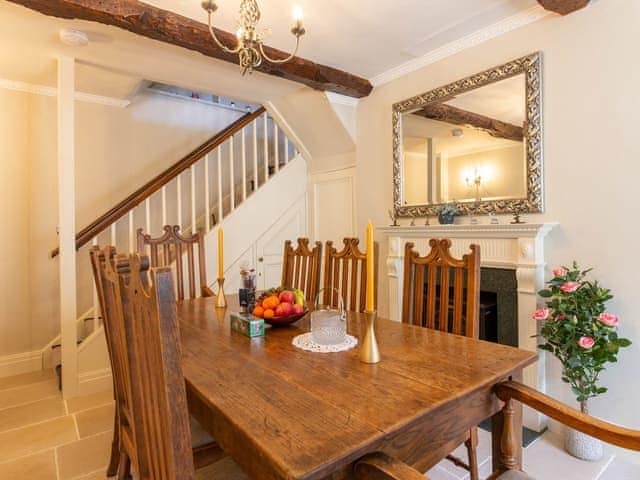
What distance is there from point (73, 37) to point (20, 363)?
2.68 metres

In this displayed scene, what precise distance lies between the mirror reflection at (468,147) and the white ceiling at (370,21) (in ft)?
1.35

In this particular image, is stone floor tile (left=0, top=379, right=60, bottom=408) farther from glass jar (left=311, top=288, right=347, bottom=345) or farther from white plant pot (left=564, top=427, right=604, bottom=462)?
white plant pot (left=564, top=427, right=604, bottom=462)

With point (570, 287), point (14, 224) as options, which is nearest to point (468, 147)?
point (570, 287)

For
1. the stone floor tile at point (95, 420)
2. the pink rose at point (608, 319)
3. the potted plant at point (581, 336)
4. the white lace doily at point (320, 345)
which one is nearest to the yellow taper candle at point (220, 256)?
the white lace doily at point (320, 345)

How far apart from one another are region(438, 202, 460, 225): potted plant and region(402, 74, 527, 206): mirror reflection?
0.05 metres

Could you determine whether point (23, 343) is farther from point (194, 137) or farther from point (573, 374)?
point (573, 374)

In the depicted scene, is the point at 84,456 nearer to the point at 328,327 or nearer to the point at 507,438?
the point at 328,327

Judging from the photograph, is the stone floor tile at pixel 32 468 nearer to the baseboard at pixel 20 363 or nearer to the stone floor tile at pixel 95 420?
the stone floor tile at pixel 95 420

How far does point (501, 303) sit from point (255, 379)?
1974 mm

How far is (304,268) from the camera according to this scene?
2.35 m

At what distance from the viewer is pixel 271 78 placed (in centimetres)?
311

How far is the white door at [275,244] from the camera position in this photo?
3723 millimetres

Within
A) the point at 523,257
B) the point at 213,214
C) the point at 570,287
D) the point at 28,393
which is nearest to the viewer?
the point at 570,287

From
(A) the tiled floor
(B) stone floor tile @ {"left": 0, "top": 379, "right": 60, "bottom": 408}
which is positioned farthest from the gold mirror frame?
(B) stone floor tile @ {"left": 0, "top": 379, "right": 60, "bottom": 408}
